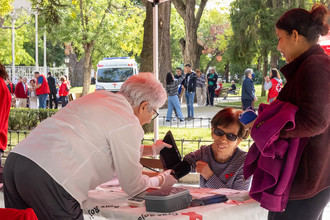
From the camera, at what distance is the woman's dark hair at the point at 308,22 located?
2420 mm

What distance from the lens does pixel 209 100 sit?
76.2 ft

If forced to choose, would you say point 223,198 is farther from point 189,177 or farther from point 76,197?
point 189,177

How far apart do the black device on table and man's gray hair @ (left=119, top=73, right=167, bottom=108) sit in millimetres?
703

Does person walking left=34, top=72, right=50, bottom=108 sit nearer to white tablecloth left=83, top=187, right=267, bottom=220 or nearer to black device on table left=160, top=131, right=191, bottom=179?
black device on table left=160, top=131, right=191, bottom=179

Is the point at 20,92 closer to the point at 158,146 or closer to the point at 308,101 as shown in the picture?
the point at 158,146

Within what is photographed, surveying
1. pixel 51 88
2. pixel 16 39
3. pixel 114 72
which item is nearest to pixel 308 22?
pixel 51 88

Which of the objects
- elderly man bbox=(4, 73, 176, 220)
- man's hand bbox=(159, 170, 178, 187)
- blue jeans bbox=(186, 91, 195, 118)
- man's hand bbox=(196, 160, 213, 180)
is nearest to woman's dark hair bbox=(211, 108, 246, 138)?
man's hand bbox=(196, 160, 213, 180)

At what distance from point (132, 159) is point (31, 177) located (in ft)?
1.61

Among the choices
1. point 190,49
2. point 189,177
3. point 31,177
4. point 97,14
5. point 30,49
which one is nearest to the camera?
point 31,177

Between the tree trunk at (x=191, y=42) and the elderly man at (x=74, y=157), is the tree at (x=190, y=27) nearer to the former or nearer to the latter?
the tree trunk at (x=191, y=42)

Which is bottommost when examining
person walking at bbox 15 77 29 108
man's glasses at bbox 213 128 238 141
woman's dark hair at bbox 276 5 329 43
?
person walking at bbox 15 77 29 108

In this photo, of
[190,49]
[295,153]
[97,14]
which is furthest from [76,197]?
[97,14]

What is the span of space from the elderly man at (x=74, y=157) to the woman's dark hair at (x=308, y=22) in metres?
0.91

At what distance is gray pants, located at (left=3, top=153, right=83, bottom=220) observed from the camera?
7.54 ft
